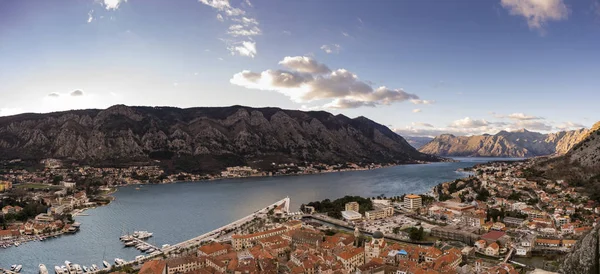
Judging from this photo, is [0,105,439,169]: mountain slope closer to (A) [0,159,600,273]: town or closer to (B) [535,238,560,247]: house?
(A) [0,159,600,273]: town

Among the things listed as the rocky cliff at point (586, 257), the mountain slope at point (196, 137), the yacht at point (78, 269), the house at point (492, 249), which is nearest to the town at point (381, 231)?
the house at point (492, 249)

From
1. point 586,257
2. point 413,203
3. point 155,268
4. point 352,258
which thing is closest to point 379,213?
point 413,203

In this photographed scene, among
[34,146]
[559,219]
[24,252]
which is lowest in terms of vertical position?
[24,252]

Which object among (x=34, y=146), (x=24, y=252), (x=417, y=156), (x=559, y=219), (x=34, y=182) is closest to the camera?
(x=24, y=252)

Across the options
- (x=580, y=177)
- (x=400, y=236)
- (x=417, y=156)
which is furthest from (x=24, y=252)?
(x=417, y=156)

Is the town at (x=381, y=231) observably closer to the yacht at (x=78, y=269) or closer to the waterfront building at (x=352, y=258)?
the waterfront building at (x=352, y=258)

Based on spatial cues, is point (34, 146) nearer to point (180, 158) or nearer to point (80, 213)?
point (180, 158)
